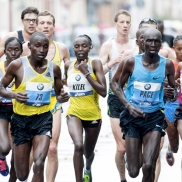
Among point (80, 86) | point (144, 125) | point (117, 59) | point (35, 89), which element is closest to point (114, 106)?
point (117, 59)

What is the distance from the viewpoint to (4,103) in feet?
36.7

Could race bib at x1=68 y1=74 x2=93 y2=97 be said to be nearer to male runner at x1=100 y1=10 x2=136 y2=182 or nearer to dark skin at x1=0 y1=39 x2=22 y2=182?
dark skin at x1=0 y1=39 x2=22 y2=182

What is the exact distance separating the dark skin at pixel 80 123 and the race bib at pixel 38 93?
0.84 m

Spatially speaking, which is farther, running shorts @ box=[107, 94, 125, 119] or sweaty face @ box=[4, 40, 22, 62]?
running shorts @ box=[107, 94, 125, 119]

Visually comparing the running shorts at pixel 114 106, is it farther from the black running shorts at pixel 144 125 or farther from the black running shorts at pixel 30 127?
the black running shorts at pixel 30 127

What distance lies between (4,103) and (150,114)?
7.48 feet

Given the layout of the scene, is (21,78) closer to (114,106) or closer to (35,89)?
(35,89)

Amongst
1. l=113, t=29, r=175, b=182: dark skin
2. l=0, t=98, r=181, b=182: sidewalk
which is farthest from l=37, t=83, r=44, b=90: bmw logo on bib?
l=0, t=98, r=181, b=182: sidewalk

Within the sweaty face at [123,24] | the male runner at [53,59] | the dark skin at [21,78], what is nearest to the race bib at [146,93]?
the dark skin at [21,78]

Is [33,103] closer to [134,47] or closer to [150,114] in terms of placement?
[150,114]

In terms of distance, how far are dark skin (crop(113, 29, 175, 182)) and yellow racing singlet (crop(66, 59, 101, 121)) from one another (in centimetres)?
89

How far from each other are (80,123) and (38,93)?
1.19m

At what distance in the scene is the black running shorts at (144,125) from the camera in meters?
9.70

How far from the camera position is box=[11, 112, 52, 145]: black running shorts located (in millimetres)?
9695
